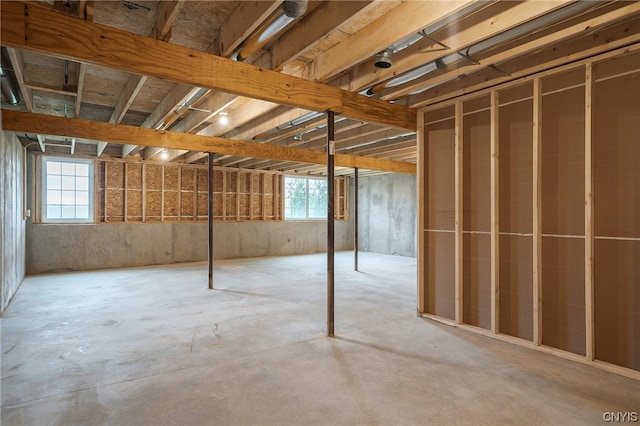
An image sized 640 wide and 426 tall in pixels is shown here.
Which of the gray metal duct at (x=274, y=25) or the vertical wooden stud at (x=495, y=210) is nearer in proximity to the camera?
the gray metal duct at (x=274, y=25)

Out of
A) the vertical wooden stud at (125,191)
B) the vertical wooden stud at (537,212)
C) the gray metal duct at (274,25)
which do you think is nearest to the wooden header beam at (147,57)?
the gray metal duct at (274,25)

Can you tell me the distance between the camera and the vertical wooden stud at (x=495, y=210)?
342 cm

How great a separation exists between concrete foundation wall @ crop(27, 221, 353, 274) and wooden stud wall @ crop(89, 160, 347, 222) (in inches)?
10.8

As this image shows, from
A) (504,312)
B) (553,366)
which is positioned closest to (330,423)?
(553,366)

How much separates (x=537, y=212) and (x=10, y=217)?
270 inches

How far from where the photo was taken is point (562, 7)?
2146mm

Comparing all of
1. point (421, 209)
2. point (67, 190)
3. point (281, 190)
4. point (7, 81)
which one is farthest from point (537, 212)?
point (67, 190)

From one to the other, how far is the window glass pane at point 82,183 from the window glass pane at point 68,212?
0.47 m

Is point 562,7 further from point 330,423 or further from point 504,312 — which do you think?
point 330,423

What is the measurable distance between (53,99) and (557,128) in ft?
21.6

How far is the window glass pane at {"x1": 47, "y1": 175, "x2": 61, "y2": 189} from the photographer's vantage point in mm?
7355

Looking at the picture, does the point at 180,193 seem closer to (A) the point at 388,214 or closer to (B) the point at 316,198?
(B) the point at 316,198

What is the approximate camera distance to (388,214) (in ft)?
35.6

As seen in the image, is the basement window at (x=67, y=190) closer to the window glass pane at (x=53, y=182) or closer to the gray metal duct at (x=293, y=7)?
the window glass pane at (x=53, y=182)
